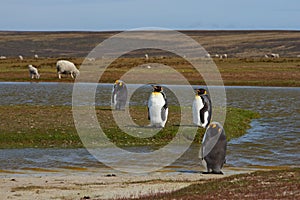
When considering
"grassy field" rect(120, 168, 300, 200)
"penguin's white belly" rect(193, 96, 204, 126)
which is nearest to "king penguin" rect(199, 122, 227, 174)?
"grassy field" rect(120, 168, 300, 200)

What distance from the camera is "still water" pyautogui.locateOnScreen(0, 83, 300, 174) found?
16984 millimetres

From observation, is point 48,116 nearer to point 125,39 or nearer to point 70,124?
point 70,124

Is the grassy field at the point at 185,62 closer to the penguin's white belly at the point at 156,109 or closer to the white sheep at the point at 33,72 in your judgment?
the white sheep at the point at 33,72

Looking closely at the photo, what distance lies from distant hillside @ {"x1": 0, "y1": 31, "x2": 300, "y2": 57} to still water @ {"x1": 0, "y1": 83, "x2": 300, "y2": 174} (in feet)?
208

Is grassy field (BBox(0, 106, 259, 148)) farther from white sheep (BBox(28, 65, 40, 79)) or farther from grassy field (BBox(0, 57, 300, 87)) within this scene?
white sheep (BBox(28, 65, 40, 79))

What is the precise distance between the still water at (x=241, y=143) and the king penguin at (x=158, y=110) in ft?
6.24

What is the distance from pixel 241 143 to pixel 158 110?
9.53 ft

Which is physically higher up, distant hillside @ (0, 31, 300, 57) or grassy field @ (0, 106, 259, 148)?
distant hillside @ (0, 31, 300, 57)

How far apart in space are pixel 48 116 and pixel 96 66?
39.9 metres

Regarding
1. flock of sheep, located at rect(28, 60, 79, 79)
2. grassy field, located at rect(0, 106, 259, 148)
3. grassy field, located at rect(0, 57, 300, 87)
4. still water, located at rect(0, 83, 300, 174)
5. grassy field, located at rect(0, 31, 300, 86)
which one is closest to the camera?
still water, located at rect(0, 83, 300, 174)

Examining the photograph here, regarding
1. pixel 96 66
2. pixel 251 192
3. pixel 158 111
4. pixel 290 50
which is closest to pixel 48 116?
pixel 158 111

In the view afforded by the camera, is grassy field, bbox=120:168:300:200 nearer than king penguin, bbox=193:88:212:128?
Yes

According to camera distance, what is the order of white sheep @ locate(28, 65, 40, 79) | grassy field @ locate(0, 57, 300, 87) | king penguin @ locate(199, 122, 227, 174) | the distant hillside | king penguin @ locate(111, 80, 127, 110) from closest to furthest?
king penguin @ locate(199, 122, 227, 174), king penguin @ locate(111, 80, 127, 110), grassy field @ locate(0, 57, 300, 87), white sheep @ locate(28, 65, 40, 79), the distant hillside

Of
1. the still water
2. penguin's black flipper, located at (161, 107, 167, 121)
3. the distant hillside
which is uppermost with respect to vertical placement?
the distant hillside
